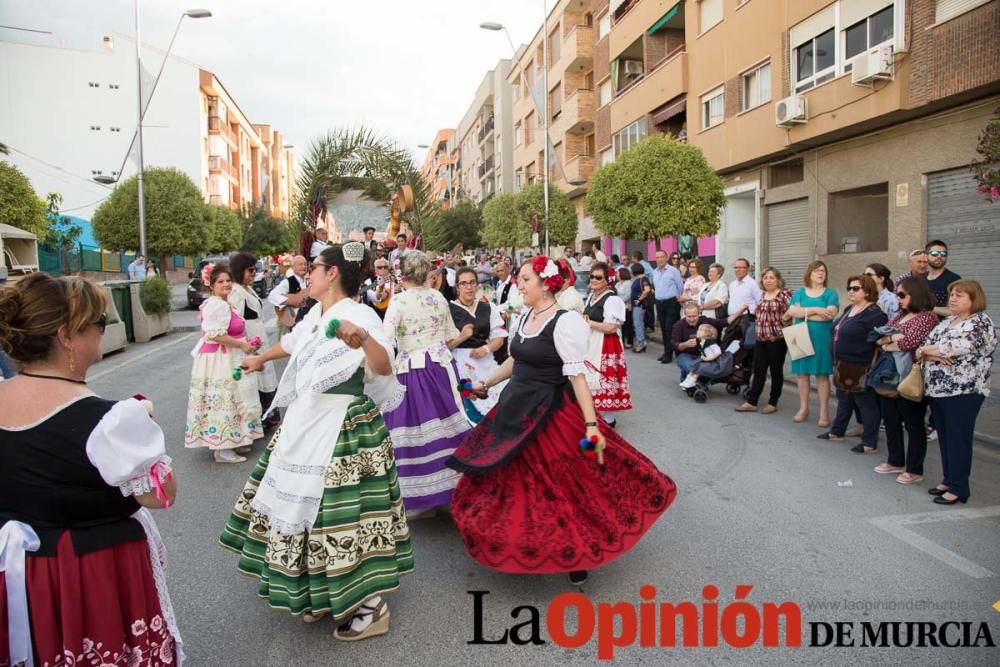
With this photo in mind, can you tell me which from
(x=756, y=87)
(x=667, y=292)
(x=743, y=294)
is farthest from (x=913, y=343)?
(x=756, y=87)

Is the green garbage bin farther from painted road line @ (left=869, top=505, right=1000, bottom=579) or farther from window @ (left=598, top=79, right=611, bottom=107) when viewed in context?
window @ (left=598, top=79, right=611, bottom=107)

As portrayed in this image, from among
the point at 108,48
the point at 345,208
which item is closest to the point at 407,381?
the point at 345,208

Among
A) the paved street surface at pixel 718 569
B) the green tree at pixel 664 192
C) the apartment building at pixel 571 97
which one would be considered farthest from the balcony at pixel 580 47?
the paved street surface at pixel 718 569

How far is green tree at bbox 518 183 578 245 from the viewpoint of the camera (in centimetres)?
3288

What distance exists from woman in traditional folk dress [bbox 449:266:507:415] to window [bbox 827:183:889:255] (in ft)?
40.9

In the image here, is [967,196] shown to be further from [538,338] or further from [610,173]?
[538,338]

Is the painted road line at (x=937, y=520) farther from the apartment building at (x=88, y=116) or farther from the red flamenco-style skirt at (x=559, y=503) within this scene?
the apartment building at (x=88, y=116)

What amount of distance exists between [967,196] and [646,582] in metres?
12.6

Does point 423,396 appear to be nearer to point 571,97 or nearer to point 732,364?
point 732,364

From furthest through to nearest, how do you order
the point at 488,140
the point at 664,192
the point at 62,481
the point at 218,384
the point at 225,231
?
1. the point at 488,140
2. the point at 225,231
3. the point at 664,192
4. the point at 218,384
5. the point at 62,481

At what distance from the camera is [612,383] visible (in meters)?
7.87

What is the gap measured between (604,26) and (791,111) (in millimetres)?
17269

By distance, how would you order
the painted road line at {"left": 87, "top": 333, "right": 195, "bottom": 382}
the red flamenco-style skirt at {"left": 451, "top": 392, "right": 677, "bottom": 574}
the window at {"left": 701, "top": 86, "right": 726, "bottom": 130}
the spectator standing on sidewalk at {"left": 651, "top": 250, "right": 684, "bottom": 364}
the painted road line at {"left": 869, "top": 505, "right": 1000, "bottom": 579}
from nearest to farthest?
the red flamenco-style skirt at {"left": 451, "top": 392, "right": 677, "bottom": 574} → the painted road line at {"left": 869, "top": 505, "right": 1000, "bottom": 579} → the painted road line at {"left": 87, "top": 333, "right": 195, "bottom": 382} → the spectator standing on sidewalk at {"left": 651, "top": 250, "right": 684, "bottom": 364} → the window at {"left": 701, "top": 86, "right": 726, "bottom": 130}

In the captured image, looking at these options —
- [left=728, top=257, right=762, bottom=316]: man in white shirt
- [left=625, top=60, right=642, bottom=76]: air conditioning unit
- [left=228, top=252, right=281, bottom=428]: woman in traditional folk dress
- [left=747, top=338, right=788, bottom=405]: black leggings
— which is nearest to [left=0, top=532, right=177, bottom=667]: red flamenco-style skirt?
[left=228, top=252, right=281, bottom=428]: woman in traditional folk dress
